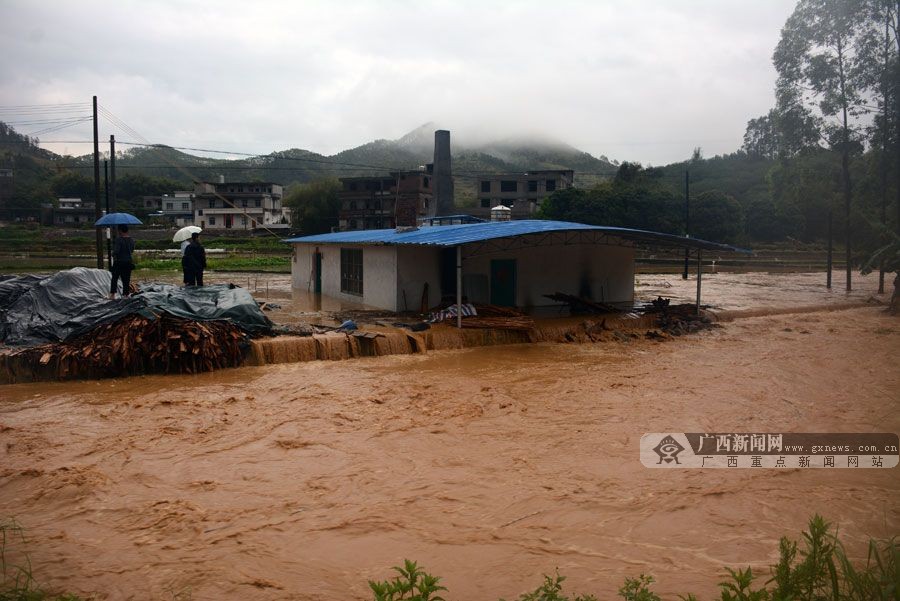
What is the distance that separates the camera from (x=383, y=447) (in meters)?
8.88

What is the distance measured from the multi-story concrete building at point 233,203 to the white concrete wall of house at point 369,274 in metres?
43.8

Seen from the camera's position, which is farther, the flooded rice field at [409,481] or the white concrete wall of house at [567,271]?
the white concrete wall of house at [567,271]

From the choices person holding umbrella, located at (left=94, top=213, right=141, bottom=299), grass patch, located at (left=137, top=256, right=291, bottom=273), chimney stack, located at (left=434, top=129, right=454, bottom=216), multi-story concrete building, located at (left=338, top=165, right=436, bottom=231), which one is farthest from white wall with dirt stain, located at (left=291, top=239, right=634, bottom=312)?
multi-story concrete building, located at (left=338, top=165, right=436, bottom=231)

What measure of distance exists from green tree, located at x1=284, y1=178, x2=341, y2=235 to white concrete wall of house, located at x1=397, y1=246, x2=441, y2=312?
45.9m

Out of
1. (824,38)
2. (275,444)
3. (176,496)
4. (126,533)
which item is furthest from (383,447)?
(824,38)

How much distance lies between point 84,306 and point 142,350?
215 centimetres

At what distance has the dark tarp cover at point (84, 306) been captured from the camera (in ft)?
42.9

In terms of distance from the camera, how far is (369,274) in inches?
840

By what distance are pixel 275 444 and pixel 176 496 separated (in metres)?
1.88

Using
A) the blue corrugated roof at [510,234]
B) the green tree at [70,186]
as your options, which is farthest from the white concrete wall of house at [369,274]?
the green tree at [70,186]

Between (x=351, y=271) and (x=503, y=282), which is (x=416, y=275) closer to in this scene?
(x=503, y=282)

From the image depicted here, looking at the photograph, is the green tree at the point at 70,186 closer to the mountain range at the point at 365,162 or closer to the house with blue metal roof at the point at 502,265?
the mountain range at the point at 365,162

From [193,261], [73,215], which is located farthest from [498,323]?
[73,215]

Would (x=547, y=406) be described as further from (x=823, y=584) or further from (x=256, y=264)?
(x=256, y=264)
